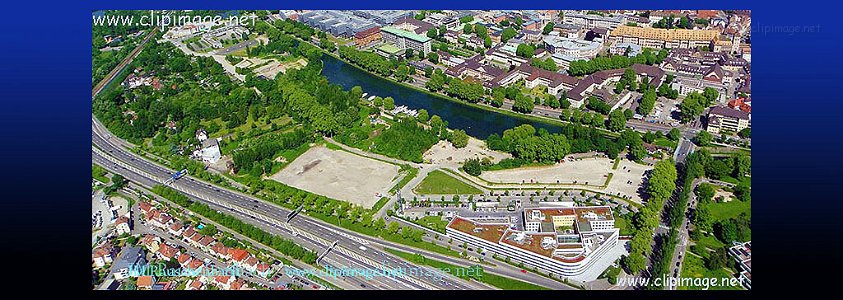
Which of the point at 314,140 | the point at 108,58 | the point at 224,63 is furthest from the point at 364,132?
the point at 108,58

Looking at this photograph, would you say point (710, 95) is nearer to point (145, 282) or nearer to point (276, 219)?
point (276, 219)

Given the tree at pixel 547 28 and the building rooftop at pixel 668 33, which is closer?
the building rooftop at pixel 668 33

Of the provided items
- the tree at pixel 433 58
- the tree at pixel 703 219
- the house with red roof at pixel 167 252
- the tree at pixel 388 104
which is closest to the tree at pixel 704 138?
the tree at pixel 703 219

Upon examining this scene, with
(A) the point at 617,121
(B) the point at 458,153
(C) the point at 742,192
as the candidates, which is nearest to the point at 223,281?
(B) the point at 458,153

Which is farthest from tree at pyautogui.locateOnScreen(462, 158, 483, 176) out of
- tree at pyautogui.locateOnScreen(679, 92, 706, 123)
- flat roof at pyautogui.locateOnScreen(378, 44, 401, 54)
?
flat roof at pyautogui.locateOnScreen(378, 44, 401, 54)

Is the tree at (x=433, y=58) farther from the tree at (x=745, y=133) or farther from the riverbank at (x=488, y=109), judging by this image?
the tree at (x=745, y=133)

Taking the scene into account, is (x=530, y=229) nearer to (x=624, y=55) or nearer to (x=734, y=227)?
(x=734, y=227)
